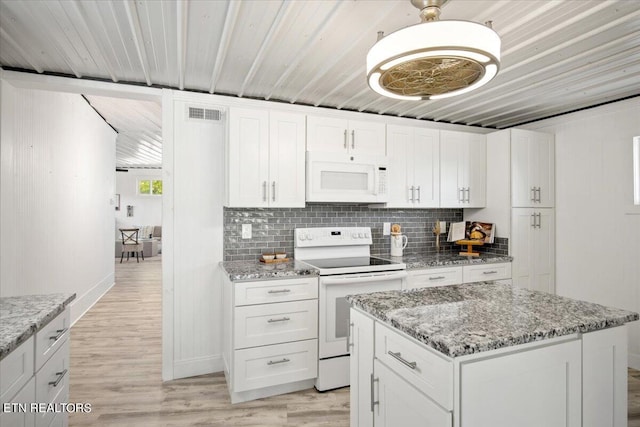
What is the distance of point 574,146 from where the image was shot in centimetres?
368

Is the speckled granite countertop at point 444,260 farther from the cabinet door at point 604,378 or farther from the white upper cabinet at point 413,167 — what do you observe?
the cabinet door at point 604,378

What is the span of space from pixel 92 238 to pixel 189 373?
3.27m

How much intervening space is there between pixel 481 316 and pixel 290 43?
6.38ft

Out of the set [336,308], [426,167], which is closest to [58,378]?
[336,308]

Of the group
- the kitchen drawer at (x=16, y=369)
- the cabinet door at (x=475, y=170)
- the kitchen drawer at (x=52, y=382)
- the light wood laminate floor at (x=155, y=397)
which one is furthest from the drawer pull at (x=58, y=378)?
the cabinet door at (x=475, y=170)

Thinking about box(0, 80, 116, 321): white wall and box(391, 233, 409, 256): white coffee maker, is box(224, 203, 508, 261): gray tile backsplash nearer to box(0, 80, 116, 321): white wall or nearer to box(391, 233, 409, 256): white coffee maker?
box(391, 233, 409, 256): white coffee maker

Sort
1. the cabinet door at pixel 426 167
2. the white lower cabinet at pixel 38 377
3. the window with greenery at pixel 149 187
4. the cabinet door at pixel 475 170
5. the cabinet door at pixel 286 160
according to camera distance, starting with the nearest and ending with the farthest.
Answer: the white lower cabinet at pixel 38 377, the cabinet door at pixel 286 160, the cabinet door at pixel 426 167, the cabinet door at pixel 475 170, the window with greenery at pixel 149 187

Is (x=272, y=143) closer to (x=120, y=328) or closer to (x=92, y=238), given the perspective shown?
(x=120, y=328)

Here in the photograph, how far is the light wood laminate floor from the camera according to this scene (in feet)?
7.84

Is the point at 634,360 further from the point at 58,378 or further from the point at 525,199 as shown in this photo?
the point at 58,378

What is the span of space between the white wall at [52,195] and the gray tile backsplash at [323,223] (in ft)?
5.66

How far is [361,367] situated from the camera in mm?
1676

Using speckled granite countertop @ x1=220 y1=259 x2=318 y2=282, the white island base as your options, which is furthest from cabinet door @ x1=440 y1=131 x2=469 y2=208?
the white island base

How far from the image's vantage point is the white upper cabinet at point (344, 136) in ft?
10.3
